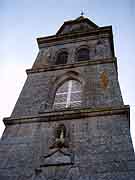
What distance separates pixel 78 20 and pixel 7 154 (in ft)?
43.2

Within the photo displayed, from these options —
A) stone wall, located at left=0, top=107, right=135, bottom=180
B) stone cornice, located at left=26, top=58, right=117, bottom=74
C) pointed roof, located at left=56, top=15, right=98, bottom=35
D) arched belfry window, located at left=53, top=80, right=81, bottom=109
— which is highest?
pointed roof, located at left=56, top=15, right=98, bottom=35

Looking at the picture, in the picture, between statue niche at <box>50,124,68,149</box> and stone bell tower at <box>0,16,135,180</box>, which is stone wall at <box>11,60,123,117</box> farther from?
statue niche at <box>50,124,68,149</box>

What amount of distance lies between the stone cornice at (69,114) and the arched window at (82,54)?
507cm

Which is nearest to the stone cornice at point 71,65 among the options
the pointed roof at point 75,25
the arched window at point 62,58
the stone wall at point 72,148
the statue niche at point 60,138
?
the arched window at point 62,58

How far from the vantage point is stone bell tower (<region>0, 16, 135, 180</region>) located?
691 centimetres

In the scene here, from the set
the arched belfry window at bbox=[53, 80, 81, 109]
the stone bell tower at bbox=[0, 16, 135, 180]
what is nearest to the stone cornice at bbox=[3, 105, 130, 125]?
the stone bell tower at bbox=[0, 16, 135, 180]

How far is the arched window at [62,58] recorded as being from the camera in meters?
13.7

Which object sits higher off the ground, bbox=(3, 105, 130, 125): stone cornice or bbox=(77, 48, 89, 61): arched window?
bbox=(77, 48, 89, 61): arched window

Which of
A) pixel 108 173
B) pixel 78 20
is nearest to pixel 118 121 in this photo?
pixel 108 173

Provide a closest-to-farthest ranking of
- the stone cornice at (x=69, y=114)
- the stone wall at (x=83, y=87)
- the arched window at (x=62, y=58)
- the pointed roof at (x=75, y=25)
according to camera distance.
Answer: the stone cornice at (x=69, y=114)
the stone wall at (x=83, y=87)
the arched window at (x=62, y=58)
the pointed roof at (x=75, y=25)

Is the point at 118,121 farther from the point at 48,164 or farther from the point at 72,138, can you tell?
the point at 48,164

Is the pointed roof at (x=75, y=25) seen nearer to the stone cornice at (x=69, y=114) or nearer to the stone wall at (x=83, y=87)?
the stone wall at (x=83, y=87)

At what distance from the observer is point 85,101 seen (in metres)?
9.67

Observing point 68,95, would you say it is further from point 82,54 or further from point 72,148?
point 82,54
